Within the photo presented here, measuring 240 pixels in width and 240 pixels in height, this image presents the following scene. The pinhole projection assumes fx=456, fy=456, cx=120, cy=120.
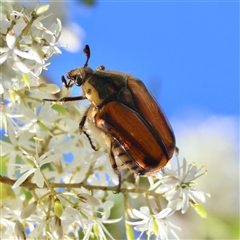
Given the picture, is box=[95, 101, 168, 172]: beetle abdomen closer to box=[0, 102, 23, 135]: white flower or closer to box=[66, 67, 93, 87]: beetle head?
box=[66, 67, 93, 87]: beetle head

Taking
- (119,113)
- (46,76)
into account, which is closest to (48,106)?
(119,113)

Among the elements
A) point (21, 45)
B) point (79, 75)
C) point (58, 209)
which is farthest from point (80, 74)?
point (58, 209)

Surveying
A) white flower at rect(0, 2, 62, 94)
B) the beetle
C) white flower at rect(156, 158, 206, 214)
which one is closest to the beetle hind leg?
the beetle

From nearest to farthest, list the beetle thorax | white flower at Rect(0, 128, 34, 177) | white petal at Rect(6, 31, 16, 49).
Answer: white petal at Rect(6, 31, 16, 49) < the beetle thorax < white flower at Rect(0, 128, 34, 177)

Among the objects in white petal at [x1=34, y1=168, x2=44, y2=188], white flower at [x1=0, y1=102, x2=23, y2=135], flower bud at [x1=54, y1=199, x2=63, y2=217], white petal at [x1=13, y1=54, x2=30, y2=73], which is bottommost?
flower bud at [x1=54, y1=199, x2=63, y2=217]

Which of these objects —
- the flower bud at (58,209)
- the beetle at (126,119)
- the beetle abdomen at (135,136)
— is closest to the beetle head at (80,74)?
the beetle at (126,119)

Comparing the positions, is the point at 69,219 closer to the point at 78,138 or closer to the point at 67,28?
the point at 78,138

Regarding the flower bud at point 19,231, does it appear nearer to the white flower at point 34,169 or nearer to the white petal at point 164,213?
the white flower at point 34,169

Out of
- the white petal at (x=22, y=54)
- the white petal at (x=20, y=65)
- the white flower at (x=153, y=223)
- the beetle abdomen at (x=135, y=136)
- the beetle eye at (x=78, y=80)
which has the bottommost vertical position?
the white flower at (x=153, y=223)
